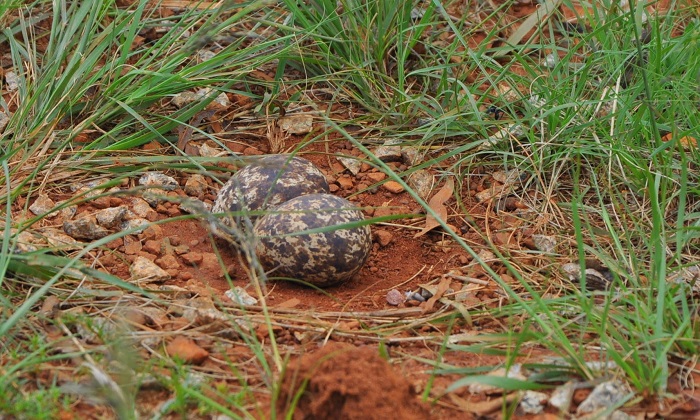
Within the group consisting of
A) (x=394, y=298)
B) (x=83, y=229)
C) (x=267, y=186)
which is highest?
(x=267, y=186)

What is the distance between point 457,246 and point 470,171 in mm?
472

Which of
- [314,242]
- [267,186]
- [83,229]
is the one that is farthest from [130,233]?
[314,242]

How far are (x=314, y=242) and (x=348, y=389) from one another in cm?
97

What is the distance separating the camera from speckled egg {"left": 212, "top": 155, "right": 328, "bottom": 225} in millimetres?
3453

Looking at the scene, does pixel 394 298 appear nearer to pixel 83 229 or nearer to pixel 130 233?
pixel 130 233

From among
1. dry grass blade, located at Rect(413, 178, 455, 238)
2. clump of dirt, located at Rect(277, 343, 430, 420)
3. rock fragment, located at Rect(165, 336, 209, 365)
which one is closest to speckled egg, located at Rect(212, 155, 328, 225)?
dry grass blade, located at Rect(413, 178, 455, 238)

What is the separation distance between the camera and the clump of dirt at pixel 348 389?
7.73 feet

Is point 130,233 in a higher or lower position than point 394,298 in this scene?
higher

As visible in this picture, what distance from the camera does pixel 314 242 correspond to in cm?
325

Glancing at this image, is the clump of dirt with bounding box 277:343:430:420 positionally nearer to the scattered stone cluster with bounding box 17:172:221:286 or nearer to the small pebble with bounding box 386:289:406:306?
the small pebble with bounding box 386:289:406:306

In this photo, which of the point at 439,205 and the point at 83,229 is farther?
the point at 439,205

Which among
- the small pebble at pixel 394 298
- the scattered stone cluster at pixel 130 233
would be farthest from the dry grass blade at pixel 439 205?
the scattered stone cluster at pixel 130 233

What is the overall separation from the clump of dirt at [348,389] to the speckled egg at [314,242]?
2.65ft

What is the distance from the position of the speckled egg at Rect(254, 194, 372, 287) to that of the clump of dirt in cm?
81
